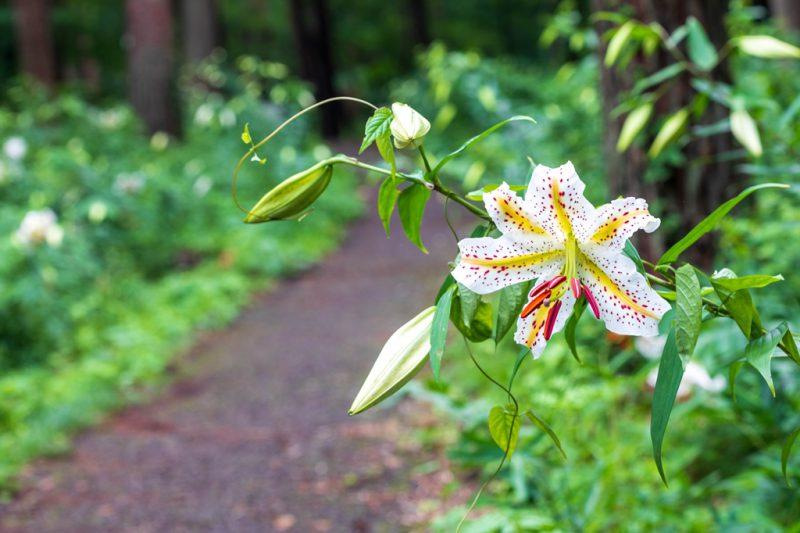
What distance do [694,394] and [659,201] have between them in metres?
0.95

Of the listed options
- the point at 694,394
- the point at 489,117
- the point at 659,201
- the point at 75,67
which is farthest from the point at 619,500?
the point at 75,67

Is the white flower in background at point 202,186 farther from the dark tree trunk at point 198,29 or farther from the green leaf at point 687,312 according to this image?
the green leaf at point 687,312

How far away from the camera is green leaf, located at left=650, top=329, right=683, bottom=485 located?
2.35 feet

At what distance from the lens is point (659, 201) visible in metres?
3.18

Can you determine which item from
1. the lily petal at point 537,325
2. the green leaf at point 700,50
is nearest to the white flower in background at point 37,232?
the green leaf at point 700,50

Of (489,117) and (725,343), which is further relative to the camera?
(489,117)

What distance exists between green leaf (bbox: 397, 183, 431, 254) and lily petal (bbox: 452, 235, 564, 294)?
61mm

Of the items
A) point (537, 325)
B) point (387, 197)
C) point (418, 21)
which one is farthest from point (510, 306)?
point (418, 21)

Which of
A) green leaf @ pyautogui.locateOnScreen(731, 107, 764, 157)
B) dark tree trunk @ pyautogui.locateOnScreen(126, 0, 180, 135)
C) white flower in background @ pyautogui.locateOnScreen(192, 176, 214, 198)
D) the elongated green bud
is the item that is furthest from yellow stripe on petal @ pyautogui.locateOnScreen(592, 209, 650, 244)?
dark tree trunk @ pyautogui.locateOnScreen(126, 0, 180, 135)

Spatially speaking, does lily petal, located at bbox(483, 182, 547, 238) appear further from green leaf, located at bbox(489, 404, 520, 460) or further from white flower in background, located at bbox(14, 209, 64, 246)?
white flower in background, located at bbox(14, 209, 64, 246)

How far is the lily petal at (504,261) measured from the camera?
2.55 feet

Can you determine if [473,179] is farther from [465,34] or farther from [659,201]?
[465,34]

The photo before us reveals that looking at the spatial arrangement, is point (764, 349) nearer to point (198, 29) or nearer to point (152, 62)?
point (152, 62)

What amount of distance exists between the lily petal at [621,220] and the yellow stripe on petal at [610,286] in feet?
0.11
